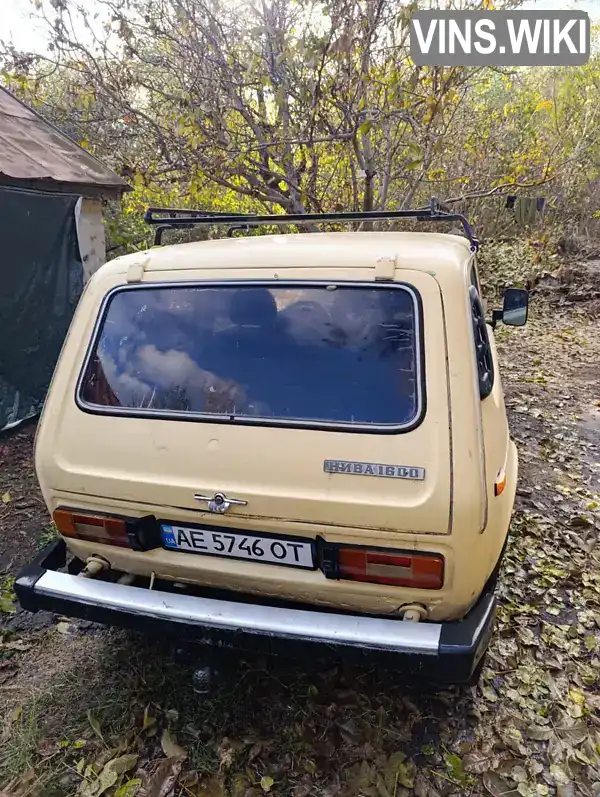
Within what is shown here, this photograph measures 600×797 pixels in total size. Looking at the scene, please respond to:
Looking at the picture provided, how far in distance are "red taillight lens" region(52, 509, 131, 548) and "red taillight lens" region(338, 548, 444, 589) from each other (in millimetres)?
937

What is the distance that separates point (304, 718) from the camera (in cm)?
251

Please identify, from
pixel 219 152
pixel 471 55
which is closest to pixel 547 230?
pixel 471 55

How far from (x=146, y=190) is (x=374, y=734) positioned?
23.3 feet

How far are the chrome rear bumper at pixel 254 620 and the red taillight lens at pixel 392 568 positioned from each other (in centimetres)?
15

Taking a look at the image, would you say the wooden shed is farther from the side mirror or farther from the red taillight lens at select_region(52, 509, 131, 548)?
the side mirror

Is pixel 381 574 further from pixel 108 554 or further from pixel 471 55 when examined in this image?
pixel 471 55

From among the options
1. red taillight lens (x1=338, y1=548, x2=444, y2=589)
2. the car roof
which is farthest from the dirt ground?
the car roof

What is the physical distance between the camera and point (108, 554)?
8.04 feet

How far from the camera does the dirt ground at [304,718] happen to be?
2.28 metres

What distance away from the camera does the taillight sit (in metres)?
2.30

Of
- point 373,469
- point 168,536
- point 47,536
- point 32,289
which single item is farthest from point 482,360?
point 32,289

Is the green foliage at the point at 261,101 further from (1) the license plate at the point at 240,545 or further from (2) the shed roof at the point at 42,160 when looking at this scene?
(1) the license plate at the point at 240,545

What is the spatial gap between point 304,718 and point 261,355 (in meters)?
1.63

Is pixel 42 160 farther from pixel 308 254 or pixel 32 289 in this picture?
pixel 308 254
